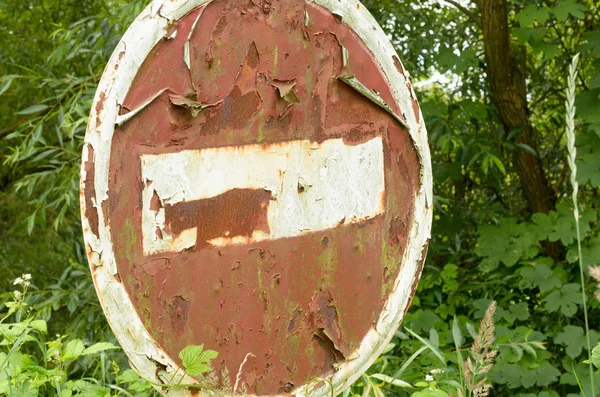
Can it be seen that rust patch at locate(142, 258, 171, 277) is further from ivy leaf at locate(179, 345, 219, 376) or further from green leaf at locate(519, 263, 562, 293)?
green leaf at locate(519, 263, 562, 293)

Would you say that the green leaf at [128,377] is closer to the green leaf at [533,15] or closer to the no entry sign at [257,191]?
the no entry sign at [257,191]

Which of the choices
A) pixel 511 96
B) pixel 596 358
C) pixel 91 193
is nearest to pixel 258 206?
pixel 91 193

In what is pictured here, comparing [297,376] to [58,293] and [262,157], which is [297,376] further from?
[58,293]

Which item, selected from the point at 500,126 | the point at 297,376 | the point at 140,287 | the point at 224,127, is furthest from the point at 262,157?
the point at 500,126

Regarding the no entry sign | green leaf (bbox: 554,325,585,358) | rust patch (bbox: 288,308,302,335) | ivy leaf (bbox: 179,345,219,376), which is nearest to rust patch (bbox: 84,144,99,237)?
the no entry sign

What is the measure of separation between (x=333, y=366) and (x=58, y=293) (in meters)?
1.83

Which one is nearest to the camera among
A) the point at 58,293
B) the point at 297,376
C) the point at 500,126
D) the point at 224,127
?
the point at 224,127

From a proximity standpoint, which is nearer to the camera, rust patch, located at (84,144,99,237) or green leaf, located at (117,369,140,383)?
rust patch, located at (84,144,99,237)

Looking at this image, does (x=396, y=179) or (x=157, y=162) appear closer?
(x=157, y=162)

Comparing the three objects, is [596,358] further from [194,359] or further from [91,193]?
[91,193]

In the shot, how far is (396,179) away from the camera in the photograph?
1.83 m

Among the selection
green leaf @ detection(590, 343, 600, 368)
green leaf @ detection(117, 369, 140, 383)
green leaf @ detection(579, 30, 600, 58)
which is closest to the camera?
green leaf @ detection(590, 343, 600, 368)

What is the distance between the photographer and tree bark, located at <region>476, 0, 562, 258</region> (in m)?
3.49

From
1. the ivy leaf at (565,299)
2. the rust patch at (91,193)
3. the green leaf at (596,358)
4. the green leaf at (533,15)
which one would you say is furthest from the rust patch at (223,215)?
the ivy leaf at (565,299)
